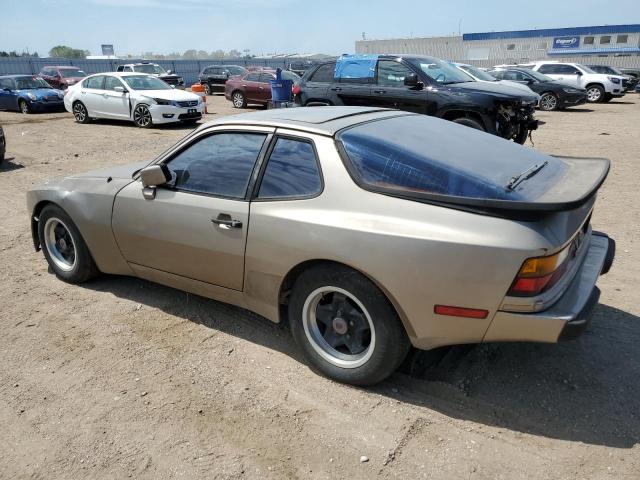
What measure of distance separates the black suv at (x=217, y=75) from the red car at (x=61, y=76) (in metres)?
5.57

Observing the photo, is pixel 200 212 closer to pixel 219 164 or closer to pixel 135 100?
pixel 219 164

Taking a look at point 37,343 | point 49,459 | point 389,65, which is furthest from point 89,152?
point 49,459

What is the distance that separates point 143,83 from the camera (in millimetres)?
14797

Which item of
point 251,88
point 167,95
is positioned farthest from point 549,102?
point 167,95

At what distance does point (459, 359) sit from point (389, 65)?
7.98 meters

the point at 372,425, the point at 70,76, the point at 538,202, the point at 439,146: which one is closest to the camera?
the point at 538,202

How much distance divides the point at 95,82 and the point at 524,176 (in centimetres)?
1511

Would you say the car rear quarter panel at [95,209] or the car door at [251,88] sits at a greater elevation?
the car door at [251,88]

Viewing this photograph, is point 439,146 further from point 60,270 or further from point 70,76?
point 70,76

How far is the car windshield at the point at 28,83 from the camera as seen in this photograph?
18.4 m

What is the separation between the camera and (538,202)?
2.51 m

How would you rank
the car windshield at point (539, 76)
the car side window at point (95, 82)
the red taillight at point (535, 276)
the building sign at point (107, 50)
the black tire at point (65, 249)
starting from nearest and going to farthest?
the red taillight at point (535, 276) → the black tire at point (65, 249) → the car side window at point (95, 82) → the car windshield at point (539, 76) → the building sign at point (107, 50)

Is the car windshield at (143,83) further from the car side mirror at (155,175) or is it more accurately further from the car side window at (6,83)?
the car side mirror at (155,175)

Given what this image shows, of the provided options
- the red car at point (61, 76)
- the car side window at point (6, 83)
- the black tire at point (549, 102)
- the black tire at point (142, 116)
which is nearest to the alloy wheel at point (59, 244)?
the black tire at point (142, 116)
